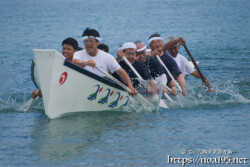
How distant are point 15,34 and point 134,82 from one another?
2637cm

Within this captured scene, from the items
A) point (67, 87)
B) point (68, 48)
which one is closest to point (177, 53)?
point (68, 48)

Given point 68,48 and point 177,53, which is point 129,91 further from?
point 177,53

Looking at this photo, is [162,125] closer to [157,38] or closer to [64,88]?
[64,88]

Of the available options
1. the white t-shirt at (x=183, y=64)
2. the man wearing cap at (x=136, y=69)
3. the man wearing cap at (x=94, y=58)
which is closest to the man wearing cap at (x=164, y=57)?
the white t-shirt at (x=183, y=64)

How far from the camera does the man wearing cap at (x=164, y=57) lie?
40.5 ft

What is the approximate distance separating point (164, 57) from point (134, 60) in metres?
1.67

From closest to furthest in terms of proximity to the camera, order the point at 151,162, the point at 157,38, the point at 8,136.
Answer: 1. the point at 151,162
2. the point at 8,136
3. the point at 157,38

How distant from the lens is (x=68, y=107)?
9898 millimetres

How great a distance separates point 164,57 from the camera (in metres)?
12.5

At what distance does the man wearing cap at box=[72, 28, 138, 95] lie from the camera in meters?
10.0

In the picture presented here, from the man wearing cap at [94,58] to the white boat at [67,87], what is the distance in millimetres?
270

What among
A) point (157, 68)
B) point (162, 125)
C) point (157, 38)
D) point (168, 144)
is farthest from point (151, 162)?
point (157, 38)

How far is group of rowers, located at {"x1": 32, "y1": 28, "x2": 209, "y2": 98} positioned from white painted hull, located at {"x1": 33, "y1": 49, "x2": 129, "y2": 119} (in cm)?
34

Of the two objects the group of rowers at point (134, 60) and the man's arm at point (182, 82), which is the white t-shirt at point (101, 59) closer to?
the group of rowers at point (134, 60)
